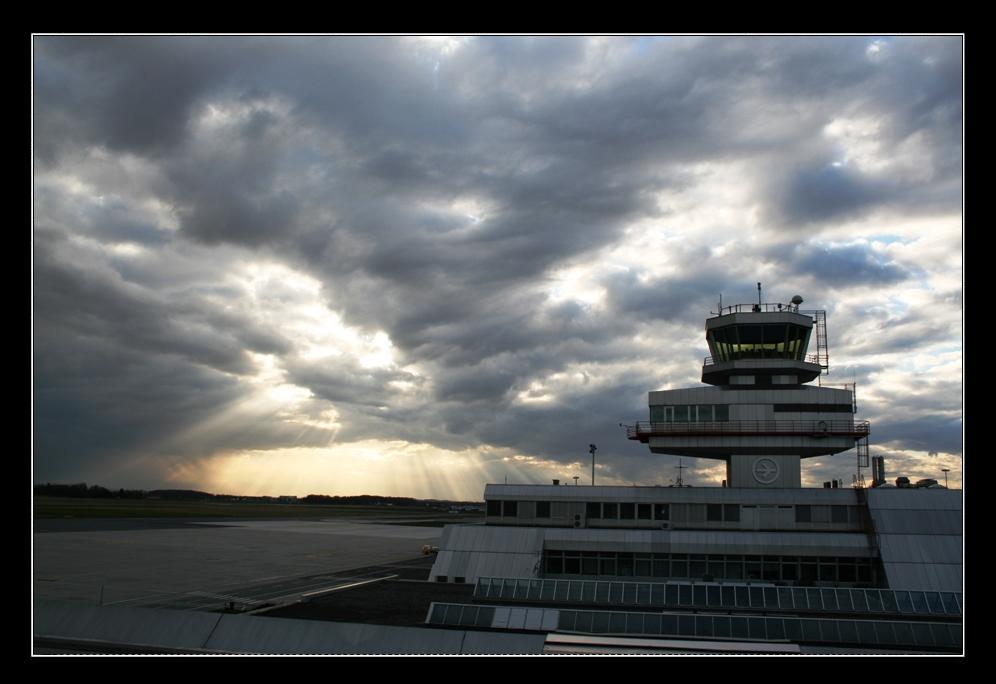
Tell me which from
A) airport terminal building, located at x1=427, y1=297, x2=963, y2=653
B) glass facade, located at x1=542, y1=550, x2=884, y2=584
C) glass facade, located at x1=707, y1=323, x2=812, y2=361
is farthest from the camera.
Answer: glass facade, located at x1=707, y1=323, x2=812, y2=361

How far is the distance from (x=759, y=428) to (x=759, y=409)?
1.43 metres

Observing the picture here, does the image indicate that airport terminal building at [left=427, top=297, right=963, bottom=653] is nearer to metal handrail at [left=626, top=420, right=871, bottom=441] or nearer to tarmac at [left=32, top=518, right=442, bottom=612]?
metal handrail at [left=626, top=420, right=871, bottom=441]

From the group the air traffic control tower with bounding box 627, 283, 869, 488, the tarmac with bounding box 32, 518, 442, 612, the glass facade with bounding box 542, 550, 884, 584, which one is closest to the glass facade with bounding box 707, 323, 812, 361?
the air traffic control tower with bounding box 627, 283, 869, 488

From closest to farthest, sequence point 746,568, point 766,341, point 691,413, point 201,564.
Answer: point 746,568 < point 691,413 < point 766,341 < point 201,564

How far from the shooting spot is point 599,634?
3055cm

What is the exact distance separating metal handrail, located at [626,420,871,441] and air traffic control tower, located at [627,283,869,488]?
7 cm

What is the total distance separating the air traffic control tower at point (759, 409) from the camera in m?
50.3

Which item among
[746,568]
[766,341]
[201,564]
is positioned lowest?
[201,564]

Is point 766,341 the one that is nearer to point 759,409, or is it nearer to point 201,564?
point 759,409

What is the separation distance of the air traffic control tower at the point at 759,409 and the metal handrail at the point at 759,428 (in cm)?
7

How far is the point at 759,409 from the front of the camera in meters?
51.2

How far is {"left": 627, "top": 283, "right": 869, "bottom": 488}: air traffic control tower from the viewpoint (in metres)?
50.3

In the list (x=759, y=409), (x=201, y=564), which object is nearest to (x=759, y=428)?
(x=759, y=409)

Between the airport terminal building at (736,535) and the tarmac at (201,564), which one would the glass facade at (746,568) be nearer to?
the airport terminal building at (736,535)
